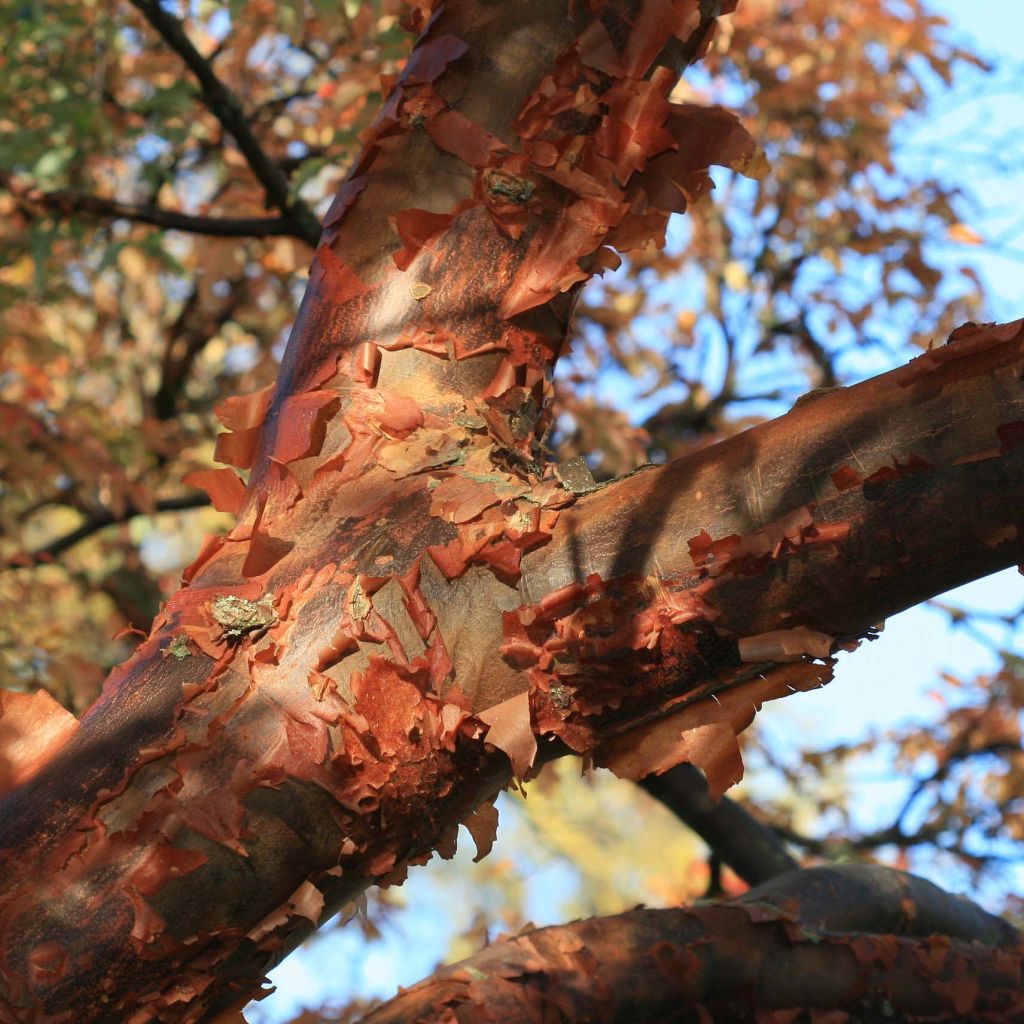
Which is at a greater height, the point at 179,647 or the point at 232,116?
the point at 232,116

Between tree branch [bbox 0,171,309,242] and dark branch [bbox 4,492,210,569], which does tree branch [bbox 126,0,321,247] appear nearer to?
tree branch [bbox 0,171,309,242]

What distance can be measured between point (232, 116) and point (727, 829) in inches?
74.8

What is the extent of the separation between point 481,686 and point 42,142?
270cm

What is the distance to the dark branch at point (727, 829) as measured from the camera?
250 centimetres

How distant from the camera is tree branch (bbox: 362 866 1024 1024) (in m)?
1.49

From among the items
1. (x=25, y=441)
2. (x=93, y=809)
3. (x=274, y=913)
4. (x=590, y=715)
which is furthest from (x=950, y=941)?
(x=25, y=441)

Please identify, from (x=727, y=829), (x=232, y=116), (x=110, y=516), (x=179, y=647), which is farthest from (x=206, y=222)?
(x=179, y=647)

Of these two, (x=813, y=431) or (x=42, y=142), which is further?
(x=42, y=142)

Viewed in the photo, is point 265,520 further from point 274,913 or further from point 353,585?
point 274,913

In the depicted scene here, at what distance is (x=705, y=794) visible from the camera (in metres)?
2.57

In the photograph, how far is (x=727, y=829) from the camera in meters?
2.54

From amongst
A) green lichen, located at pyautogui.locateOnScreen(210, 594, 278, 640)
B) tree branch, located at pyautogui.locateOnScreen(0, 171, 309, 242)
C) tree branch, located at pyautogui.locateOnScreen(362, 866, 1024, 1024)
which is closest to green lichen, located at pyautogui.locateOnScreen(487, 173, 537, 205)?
green lichen, located at pyautogui.locateOnScreen(210, 594, 278, 640)

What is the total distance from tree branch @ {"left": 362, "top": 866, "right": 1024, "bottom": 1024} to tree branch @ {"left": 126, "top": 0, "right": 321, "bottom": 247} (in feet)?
5.90

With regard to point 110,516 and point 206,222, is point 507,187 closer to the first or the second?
point 206,222
